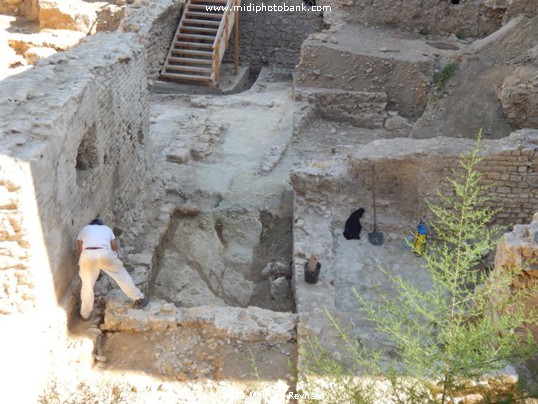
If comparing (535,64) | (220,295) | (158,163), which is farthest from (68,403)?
(535,64)

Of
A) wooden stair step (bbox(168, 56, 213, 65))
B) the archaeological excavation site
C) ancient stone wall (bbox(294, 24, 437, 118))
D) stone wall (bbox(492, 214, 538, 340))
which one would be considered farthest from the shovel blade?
wooden stair step (bbox(168, 56, 213, 65))

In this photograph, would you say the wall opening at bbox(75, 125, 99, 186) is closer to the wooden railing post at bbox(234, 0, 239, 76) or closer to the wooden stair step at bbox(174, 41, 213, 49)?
the wooden stair step at bbox(174, 41, 213, 49)

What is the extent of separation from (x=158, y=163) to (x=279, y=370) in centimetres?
534

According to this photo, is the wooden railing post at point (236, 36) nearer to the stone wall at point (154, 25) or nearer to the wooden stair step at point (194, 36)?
the wooden stair step at point (194, 36)

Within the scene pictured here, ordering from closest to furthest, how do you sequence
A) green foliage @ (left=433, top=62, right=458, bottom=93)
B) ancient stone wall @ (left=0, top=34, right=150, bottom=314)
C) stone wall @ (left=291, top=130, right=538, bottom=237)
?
ancient stone wall @ (left=0, top=34, right=150, bottom=314), stone wall @ (left=291, top=130, right=538, bottom=237), green foliage @ (left=433, top=62, right=458, bottom=93)

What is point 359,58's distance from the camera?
11.9 m

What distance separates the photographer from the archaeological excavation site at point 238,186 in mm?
4941

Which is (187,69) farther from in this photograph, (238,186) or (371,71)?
(238,186)

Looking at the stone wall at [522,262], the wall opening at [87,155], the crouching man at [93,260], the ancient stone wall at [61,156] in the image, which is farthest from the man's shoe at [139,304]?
the stone wall at [522,262]

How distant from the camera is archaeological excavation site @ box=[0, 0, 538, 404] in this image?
4941 mm

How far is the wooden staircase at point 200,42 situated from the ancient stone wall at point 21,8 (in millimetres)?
3465

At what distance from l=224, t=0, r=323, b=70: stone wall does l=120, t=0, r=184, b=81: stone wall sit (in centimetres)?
222

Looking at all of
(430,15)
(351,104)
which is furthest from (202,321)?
(430,15)

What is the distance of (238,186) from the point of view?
9.27 m
